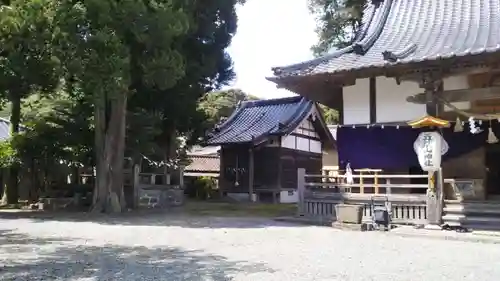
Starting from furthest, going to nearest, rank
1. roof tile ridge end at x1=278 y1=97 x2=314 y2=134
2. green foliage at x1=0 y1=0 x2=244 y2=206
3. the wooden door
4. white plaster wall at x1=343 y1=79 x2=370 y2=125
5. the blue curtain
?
roof tile ridge end at x1=278 y1=97 x2=314 y2=134 < the wooden door < green foliage at x1=0 y1=0 x2=244 y2=206 < white plaster wall at x1=343 y1=79 x2=370 y2=125 < the blue curtain

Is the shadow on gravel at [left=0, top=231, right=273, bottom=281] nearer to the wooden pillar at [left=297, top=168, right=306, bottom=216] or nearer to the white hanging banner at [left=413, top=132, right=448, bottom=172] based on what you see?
the white hanging banner at [left=413, top=132, right=448, bottom=172]

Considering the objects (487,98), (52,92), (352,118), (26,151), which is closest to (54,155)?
(26,151)

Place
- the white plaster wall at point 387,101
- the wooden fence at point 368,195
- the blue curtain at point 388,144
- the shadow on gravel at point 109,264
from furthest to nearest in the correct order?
1. the blue curtain at point 388,144
2. the wooden fence at point 368,195
3. the white plaster wall at point 387,101
4. the shadow on gravel at point 109,264

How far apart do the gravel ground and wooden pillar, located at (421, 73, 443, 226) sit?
4.54 feet

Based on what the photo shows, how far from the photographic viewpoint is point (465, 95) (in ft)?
38.7

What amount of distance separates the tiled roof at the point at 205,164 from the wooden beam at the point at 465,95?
78.9ft

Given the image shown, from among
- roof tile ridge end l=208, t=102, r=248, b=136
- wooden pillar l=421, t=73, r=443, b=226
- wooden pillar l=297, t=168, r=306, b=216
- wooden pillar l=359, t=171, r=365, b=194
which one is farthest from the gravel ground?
roof tile ridge end l=208, t=102, r=248, b=136

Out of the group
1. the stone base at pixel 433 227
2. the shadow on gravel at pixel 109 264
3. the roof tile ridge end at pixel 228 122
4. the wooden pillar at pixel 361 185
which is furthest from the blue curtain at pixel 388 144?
the roof tile ridge end at pixel 228 122

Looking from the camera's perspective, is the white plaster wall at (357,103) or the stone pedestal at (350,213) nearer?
the stone pedestal at (350,213)

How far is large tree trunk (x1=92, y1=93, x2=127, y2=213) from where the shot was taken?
17.2 meters

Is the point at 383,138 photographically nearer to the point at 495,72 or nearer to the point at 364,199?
the point at 364,199

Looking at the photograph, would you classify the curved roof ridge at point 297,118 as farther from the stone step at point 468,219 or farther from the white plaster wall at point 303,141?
the stone step at point 468,219

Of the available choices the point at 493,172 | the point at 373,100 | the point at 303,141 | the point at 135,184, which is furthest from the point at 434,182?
the point at 303,141

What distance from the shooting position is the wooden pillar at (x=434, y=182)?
1186cm
